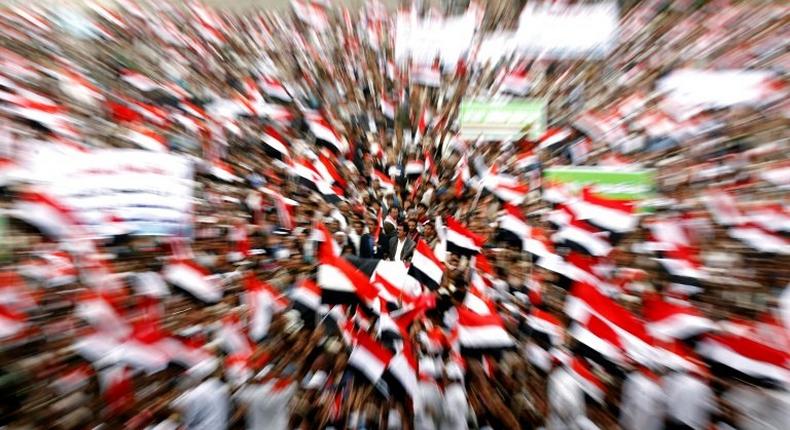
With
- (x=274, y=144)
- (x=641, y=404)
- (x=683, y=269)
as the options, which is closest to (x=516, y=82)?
(x=683, y=269)

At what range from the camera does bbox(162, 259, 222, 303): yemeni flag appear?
2.48 ft

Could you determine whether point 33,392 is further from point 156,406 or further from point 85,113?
point 85,113

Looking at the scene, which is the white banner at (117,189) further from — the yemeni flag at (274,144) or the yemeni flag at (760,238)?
the yemeni flag at (760,238)

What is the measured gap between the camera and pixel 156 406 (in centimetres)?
58

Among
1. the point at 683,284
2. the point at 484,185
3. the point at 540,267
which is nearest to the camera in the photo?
the point at 683,284

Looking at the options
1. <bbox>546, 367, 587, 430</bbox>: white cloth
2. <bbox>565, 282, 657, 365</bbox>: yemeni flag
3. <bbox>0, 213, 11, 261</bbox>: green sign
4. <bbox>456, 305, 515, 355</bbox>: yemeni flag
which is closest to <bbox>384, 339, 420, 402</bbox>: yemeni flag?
<bbox>456, 305, 515, 355</bbox>: yemeni flag

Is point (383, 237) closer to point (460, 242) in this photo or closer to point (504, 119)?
point (460, 242)

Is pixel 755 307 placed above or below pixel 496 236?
below

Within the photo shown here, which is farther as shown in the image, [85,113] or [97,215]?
[85,113]

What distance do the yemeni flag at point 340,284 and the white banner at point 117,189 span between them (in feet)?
1.29

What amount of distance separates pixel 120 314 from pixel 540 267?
869 millimetres

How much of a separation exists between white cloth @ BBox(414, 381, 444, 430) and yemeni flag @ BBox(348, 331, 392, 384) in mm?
81

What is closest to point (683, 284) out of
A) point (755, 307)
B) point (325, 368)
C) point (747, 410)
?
point (755, 307)

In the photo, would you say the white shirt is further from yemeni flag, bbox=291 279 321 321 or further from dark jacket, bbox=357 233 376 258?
yemeni flag, bbox=291 279 321 321
